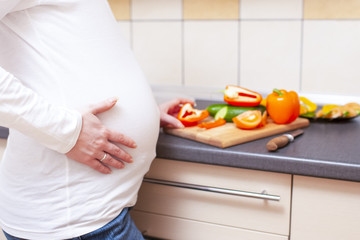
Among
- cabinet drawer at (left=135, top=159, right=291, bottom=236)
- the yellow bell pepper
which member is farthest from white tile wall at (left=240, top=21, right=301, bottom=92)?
cabinet drawer at (left=135, top=159, right=291, bottom=236)

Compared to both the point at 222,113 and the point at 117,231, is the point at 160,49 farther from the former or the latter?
the point at 117,231

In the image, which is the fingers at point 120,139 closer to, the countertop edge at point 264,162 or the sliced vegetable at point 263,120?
the countertop edge at point 264,162

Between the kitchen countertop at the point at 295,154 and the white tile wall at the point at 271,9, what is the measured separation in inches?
18.3

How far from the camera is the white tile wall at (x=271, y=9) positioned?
146cm

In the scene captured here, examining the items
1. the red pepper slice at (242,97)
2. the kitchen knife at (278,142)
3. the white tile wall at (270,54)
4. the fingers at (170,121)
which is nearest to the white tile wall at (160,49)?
the white tile wall at (270,54)

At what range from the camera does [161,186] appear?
1.15 m

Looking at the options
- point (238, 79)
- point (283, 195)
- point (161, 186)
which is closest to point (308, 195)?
point (283, 195)

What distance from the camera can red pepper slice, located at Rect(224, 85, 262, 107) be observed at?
1.25 metres

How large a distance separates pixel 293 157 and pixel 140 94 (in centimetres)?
36

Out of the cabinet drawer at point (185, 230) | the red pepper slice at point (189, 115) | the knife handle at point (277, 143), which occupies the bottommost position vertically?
the cabinet drawer at point (185, 230)

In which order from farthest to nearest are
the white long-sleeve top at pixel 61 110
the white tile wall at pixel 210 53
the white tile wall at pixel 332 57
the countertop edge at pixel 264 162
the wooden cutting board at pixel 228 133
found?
the white tile wall at pixel 210 53 → the white tile wall at pixel 332 57 → the wooden cutting board at pixel 228 133 → the countertop edge at pixel 264 162 → the white long-sleeve top at pixel 61 110

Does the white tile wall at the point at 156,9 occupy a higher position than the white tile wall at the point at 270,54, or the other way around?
the white tile wall at the point at 156,9

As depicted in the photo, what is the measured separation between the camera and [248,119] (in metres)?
1.14

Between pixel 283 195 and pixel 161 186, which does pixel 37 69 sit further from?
pixel 283 195
